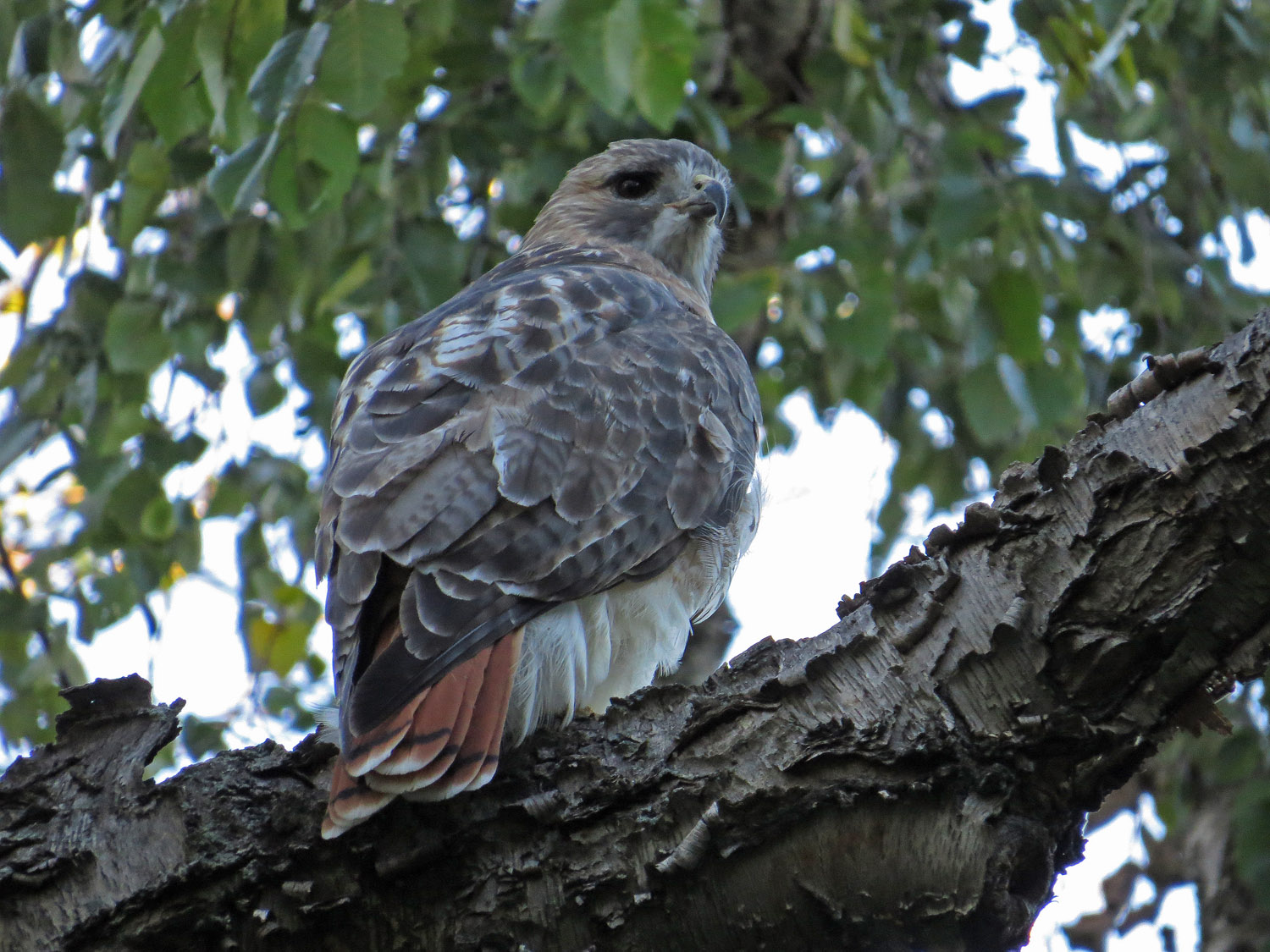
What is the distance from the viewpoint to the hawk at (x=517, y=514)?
2072mm

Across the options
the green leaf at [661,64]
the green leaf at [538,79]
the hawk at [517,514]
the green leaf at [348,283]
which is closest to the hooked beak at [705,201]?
the hawk at [517,514]

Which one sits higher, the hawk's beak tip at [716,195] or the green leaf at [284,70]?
the hawk's beak tip at [716,195]

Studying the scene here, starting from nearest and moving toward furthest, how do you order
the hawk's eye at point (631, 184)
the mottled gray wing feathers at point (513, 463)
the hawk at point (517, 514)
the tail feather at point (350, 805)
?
the tail feather at point (350, 805) → the hawk at point (517, 514) → the mottled gray wing feathers at point (513, 463) → the hawk's eye at point (631, 184)

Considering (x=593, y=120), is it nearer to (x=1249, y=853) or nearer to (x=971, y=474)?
(x=971, y=474)

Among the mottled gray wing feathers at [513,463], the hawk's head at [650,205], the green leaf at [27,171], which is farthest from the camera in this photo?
the hawk's head at [650,205]

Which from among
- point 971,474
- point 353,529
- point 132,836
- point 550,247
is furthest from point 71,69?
point 971,474

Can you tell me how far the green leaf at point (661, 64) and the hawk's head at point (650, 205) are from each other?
4.11 ft

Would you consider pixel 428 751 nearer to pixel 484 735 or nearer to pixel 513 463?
pixel 484 735

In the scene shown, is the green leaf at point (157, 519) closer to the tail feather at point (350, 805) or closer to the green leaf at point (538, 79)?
the green leaf at point (538, 79)

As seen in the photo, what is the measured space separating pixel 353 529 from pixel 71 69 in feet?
6.65

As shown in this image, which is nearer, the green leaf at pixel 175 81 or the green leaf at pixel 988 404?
the green leaf at pixel 175 81

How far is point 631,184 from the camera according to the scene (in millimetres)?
4262

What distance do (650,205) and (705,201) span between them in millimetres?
270

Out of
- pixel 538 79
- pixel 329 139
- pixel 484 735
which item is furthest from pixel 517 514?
pixel 538 79
